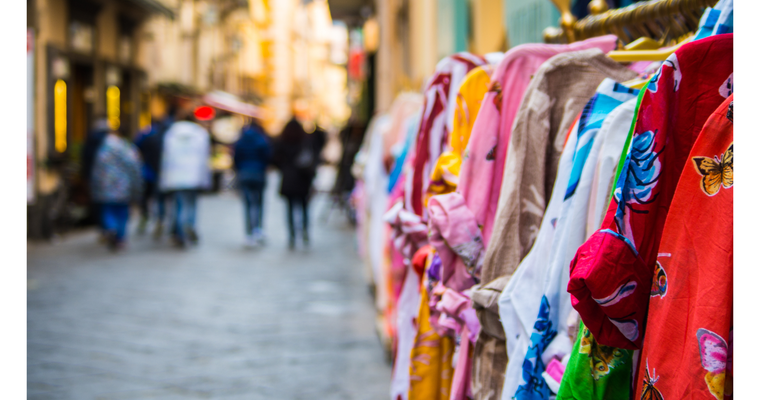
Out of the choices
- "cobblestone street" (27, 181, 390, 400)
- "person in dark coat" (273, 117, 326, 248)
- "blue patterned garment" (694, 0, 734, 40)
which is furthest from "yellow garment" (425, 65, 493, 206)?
"person in dark coat" (273, 117, 326, 248)

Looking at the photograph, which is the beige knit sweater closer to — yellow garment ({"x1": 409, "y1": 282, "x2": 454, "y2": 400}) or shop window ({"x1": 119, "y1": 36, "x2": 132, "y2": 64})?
yellow garment ({"x1": 409, "y1": 282, "x2": 454, "y2": 400})

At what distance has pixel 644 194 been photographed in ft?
3.42

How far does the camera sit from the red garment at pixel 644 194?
976mm

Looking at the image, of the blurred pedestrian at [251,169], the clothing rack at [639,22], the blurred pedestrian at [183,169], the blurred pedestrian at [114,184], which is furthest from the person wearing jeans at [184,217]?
the clothing rack at [639,22]

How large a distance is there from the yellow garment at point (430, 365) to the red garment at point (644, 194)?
993 millimetres

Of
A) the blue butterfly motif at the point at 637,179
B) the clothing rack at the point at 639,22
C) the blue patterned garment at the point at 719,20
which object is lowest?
the blue butterfly motif at the point at 637,179

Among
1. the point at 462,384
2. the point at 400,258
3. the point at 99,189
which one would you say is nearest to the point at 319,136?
the point at 99,189

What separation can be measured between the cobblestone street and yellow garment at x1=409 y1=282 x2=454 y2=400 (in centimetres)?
150

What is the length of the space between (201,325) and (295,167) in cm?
411

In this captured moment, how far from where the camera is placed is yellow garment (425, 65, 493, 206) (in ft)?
5.91

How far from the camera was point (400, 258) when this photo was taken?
286 cm

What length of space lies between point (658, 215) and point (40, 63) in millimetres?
10938

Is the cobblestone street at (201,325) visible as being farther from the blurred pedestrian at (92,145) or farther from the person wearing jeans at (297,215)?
the blurred pedestrian at (92,145)
